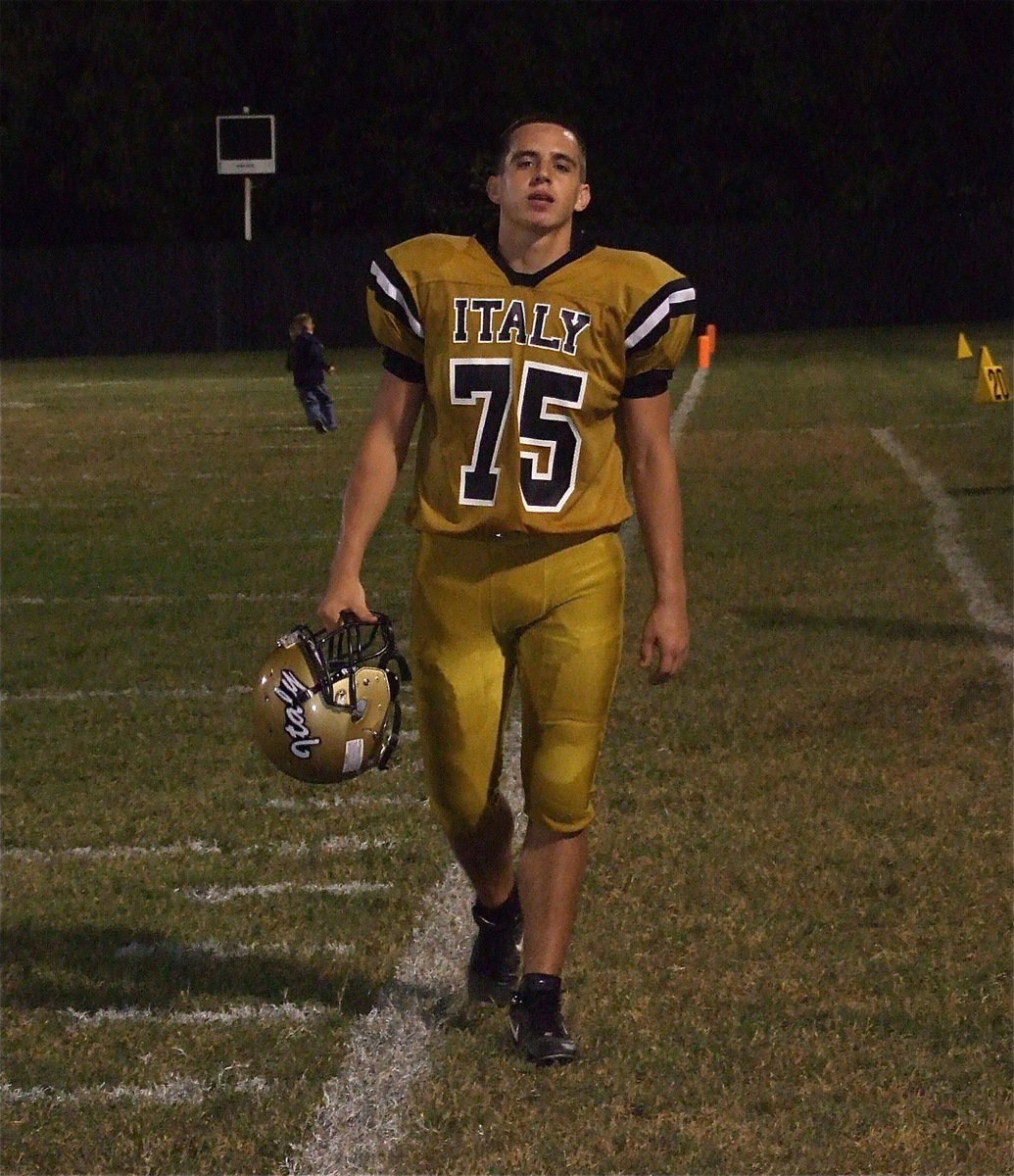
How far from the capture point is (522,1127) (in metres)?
3.88

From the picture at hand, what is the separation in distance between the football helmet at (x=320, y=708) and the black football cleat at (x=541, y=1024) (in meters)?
0.55

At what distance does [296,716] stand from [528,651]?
1.54 feet

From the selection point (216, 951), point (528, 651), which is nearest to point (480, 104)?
point (216, 951)

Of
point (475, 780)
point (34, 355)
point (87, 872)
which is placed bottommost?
point (34, 355)

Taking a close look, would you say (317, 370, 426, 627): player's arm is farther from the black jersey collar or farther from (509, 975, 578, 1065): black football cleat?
(509, 975, 578, 1065): black football cleat

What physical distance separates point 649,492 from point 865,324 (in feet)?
124

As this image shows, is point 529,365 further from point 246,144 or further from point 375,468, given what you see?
point 246,144

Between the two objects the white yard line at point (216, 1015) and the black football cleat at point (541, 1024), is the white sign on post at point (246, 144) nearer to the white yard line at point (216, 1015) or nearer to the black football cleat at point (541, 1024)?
the white yard line at point (216, 1015)

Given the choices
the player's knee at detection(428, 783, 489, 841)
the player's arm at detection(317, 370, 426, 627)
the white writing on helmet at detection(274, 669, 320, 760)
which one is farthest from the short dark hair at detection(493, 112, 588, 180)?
the player's knee at detection(428, 783, 489, 841)

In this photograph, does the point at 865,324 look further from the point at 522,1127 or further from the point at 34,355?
the point at 522,1127

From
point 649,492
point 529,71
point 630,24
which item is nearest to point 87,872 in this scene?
point 649,492

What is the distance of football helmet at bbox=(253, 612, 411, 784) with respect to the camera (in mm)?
4297

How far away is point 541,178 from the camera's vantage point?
4.26 metres

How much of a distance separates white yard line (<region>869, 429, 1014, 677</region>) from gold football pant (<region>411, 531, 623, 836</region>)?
146 inches
